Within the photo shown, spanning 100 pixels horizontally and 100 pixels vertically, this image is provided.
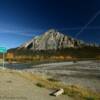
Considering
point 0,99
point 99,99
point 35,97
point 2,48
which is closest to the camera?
point 0,99

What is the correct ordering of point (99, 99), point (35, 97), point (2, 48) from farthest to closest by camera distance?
point (2, 48)
point (99, 99)
point (35, 97)

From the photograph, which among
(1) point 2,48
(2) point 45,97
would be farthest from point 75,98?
(1) point 2,48

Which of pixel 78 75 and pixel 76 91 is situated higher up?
pixel 76 91

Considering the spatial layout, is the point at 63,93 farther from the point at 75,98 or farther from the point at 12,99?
the point at 12,99

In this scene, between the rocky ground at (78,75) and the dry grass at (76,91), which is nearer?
the dry grass at (76,91)

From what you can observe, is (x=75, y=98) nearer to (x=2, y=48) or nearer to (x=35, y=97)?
(x=35, y=97)

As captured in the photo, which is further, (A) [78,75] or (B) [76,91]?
(A) [78,75]

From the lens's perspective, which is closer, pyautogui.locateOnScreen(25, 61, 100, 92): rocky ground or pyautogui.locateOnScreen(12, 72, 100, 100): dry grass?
pyautogui.locateOnScreen(12, 72, 100, 100): dry grass

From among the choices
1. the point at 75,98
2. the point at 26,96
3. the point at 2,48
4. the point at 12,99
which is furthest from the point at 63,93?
the point at 2,48

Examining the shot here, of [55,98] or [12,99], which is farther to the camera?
[55,98]

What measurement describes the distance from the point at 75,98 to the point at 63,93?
1664 mm

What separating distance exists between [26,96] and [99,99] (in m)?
4.77

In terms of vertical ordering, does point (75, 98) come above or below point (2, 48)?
below

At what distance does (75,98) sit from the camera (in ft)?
50.7
